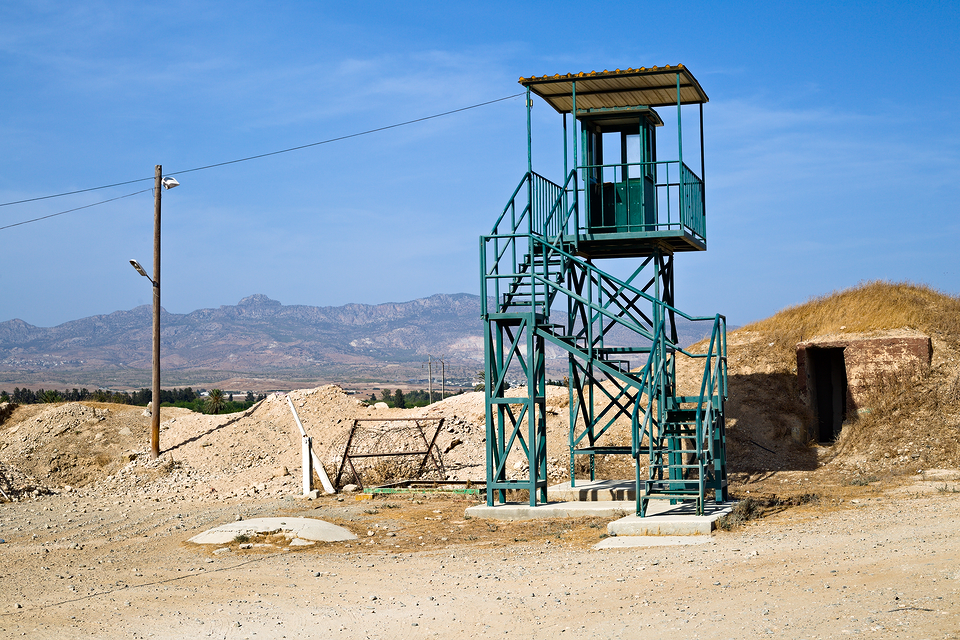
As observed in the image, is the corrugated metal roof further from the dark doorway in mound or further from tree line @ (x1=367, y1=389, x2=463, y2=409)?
tree line @ (x1=367, y1=389, x2=463, y2=409)

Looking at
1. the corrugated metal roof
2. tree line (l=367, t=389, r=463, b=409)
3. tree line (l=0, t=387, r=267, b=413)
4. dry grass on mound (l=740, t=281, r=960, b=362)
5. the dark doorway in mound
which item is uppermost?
the corrugated metal roof

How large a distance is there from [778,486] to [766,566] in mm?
9815

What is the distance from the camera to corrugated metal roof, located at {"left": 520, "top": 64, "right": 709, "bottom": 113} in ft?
58.8

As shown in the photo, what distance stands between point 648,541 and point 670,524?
64 cm

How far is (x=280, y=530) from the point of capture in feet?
50.7

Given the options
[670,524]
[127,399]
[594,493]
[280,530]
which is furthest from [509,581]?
[127,399]

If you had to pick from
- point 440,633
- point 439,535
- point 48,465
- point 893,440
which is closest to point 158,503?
point 48,465

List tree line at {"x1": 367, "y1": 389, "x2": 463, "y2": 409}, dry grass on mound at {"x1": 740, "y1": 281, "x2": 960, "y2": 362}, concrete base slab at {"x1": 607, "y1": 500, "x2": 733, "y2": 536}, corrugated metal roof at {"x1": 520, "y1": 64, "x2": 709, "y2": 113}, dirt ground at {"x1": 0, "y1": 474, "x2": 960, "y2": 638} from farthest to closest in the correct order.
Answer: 1. tree line at {"x1": 367, "y1": 389, "x2": 463, "y2": 409}
2. dry grass on mound at {"x1": 740, "y1": 281, "x2": 960, "y2": 362}
3. corrugated metal roof at {"x1": 520, "y1": 64, "x2": 709, "y2": 113}
4. concrete base slab at {"x1": 607, "y1": 500, "x2": 733, "y2": 536}
5. dirt ground at {"x1": 0, "y1": 474, "x2": 960, "y2": 638}

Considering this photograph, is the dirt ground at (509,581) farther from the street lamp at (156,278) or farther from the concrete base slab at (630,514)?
the street lamp at (156,278)

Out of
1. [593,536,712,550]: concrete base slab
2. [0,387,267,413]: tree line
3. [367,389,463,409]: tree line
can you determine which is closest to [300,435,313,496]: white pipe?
[593,536,712,550]: concrete base slab

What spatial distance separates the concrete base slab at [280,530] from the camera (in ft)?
50.2

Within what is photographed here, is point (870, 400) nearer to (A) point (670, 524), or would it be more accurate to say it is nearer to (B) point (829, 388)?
(B) point (829, 388)

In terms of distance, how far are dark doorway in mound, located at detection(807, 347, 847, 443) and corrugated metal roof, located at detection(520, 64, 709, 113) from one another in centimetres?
1009

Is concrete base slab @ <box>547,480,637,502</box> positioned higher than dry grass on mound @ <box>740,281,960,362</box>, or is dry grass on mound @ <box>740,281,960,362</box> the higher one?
dry grass on mound @ <box>740,281,960,362</box>
